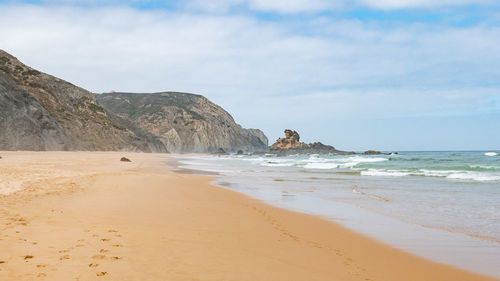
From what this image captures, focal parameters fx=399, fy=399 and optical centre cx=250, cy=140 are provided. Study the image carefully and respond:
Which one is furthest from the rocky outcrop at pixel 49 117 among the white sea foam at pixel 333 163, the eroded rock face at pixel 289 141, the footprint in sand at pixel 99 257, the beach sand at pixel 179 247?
the eroded rock face at pixel 289 141

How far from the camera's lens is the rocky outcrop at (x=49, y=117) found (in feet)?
197

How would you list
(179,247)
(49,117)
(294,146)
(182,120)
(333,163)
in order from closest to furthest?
(179,247), (333,163), (49,117), (294,146), (182,120)

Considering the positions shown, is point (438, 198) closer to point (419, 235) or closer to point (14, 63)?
point (419, 235)

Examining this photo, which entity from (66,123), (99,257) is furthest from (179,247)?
(66,123)

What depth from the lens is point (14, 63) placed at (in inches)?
3292

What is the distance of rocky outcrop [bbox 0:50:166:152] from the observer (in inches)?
2368

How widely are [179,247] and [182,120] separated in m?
164

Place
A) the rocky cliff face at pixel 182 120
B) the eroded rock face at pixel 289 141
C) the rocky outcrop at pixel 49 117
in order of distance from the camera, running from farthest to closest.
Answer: the eroded rock face at pixel 289 141, the rocky cliff face at pixel 182 120, the rocky outcrop at pixel 49 117

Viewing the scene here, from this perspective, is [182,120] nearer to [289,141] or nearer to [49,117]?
[289,141]

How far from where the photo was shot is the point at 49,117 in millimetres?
68938

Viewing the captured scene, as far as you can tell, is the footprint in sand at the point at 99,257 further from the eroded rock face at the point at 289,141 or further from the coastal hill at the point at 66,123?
the eroded rock face at the point at 289,141

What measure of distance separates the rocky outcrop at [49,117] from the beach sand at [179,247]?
56.1 metres

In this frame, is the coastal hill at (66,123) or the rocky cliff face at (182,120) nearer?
the coastal hill at (66,123)

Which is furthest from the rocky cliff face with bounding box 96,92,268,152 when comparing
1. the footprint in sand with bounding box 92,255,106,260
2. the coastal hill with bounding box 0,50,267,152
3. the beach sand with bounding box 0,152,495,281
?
the footprint in sand with bounding box 92,255,106,260
